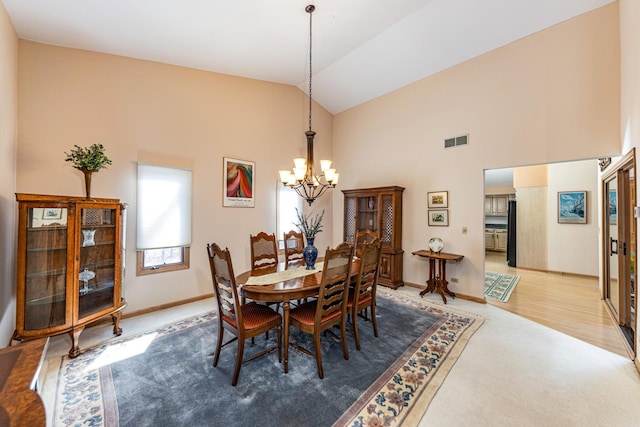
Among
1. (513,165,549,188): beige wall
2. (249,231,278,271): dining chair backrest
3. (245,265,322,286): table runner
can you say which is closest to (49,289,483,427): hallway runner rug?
(245,265,322,286): table runner

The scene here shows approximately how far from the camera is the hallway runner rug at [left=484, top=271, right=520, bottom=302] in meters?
4.22

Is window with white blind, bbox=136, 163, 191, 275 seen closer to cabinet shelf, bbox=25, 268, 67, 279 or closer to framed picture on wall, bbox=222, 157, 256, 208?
framed picture on wall, bbox=222, 157, 256, 208

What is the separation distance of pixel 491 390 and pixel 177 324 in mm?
3398

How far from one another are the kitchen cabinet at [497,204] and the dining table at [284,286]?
331 inches

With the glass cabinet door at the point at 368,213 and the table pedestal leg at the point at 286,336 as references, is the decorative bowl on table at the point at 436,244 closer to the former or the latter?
the glass cabinet door at the point at 368,213

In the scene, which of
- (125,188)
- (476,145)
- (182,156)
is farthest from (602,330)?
(125,188)

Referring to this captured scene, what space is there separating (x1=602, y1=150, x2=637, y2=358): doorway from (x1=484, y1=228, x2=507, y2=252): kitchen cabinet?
15.2 ft

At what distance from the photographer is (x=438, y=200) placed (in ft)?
14.5

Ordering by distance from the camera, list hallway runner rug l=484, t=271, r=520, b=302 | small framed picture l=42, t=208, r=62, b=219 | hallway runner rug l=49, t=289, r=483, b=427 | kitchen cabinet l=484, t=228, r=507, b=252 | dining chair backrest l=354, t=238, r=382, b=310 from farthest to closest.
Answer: kitchen cabinet l=484, t=228, r=507, b=252 → hallway runner rug l=484, t=271, r=520, b=302 → dining chair backrest l=354, t=238, r=382, b=310 → small framed picture l=42, t=208, r=62, b=219 → hallway runner rug l=49, t=289, r=483, b=427

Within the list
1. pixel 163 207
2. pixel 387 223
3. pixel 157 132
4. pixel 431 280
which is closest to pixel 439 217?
pixel 387 223

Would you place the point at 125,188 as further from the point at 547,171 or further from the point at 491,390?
the point at 547,171

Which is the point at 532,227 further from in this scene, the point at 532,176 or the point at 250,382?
the point at 250,382

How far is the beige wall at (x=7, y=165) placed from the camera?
7.51ft

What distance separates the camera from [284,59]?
13.3ft
